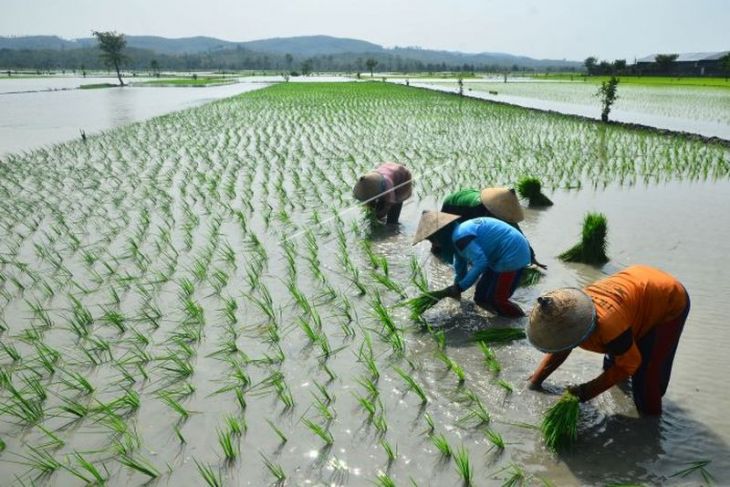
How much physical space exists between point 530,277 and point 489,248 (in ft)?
3.91

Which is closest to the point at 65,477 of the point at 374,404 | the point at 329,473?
the point at 329,473

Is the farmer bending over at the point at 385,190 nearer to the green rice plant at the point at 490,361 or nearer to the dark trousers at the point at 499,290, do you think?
the dark trousers at the point at 499,290

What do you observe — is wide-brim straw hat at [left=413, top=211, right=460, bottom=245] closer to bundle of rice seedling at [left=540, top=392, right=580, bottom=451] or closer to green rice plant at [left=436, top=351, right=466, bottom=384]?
green rice plant at [left=436, top=351, right=466, bottom=384]

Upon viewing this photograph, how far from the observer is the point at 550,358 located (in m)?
2.80

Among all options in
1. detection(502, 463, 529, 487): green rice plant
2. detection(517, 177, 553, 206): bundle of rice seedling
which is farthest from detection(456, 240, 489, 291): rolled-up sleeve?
detection(517, 177, 553, 206): bundle of rice seedling

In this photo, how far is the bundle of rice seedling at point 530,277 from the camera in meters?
4.34

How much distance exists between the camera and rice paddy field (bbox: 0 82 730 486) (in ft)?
8.01

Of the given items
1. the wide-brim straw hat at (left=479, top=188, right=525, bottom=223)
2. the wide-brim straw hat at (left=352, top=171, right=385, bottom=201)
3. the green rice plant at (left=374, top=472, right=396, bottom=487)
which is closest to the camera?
the green rice plant at (left=374, top=472, right=396, bottom=487)

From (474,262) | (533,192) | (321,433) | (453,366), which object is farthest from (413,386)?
(533,192)

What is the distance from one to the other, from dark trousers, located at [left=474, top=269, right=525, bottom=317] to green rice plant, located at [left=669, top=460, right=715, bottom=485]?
5.04 feet

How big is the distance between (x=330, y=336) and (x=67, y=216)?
457 centimetres

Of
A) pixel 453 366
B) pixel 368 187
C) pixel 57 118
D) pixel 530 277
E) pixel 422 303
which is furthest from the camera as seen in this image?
pixel 57 118

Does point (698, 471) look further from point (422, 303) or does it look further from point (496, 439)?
point (422, 303)

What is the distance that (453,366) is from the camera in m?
3.08
